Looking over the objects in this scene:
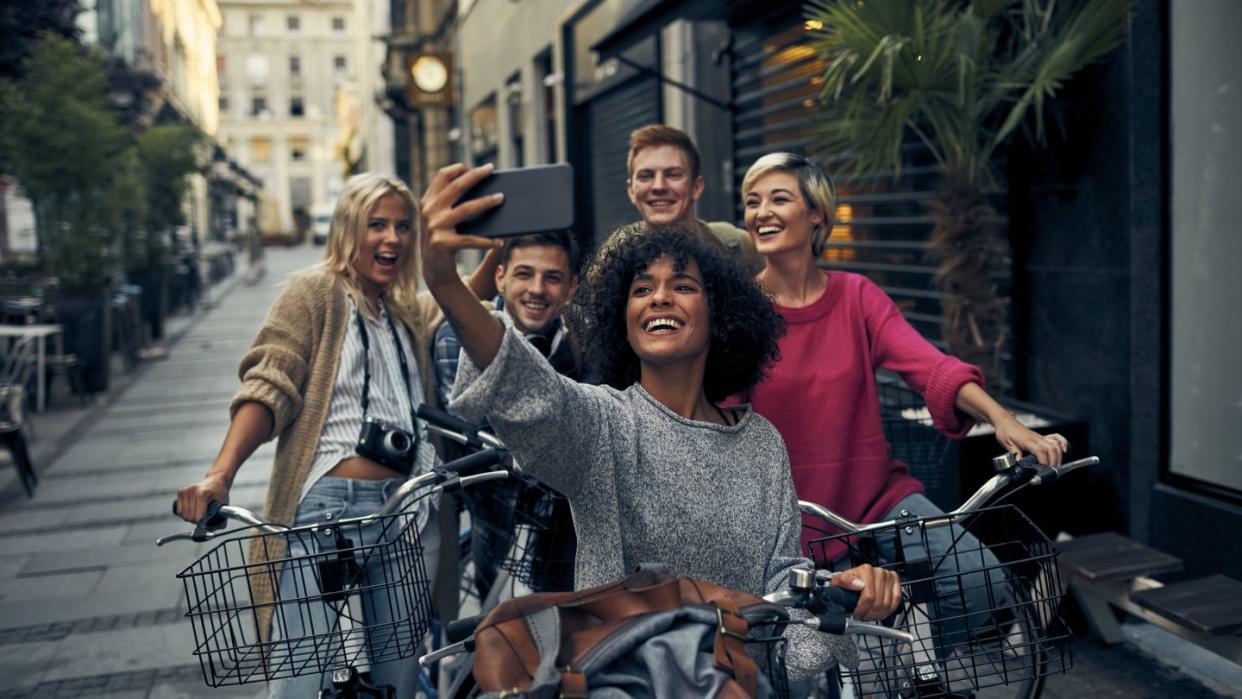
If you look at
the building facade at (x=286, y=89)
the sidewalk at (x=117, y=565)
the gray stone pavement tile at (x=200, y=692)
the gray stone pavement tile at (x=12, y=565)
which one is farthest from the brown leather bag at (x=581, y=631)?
the building facade at (x=286, y=89)

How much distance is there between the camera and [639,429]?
2189mm

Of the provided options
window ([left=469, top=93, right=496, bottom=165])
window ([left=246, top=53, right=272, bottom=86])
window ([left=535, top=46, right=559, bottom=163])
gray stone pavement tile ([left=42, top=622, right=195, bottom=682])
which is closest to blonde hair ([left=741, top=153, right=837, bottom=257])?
gray stone pavement tile ([left=42, top=622, right=195, bottom=682])

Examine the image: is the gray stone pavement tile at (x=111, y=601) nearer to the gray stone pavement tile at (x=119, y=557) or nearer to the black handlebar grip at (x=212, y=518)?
the gray stone pavement tile at (x=119, y=557)

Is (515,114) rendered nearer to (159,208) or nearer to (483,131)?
(483,131)

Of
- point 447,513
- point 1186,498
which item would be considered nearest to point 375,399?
point 447,513

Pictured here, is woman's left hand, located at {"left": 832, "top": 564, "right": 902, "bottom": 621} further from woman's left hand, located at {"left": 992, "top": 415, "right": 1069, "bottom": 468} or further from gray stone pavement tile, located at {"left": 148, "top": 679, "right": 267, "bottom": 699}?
gray stone pavement tile, located at {"left": 148, "top": 679, "right": 267, "bottom": 699}

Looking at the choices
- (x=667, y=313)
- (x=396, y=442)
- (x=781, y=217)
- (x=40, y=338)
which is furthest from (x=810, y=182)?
(x=40, y=338)

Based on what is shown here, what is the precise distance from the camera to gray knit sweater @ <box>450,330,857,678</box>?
207 centimetres

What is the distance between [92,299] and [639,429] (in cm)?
1144

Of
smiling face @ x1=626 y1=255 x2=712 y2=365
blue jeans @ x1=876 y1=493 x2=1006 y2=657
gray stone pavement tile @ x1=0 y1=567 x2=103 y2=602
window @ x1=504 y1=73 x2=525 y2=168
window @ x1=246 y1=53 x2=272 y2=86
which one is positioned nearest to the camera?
smiling face @ x1=626 y1=255 x2=712 y2=365

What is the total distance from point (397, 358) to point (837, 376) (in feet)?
4.03

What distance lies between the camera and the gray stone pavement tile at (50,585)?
581 cm

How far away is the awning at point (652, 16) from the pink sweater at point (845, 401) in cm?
454

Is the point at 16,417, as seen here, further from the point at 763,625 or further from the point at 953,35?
the point at 763,625
